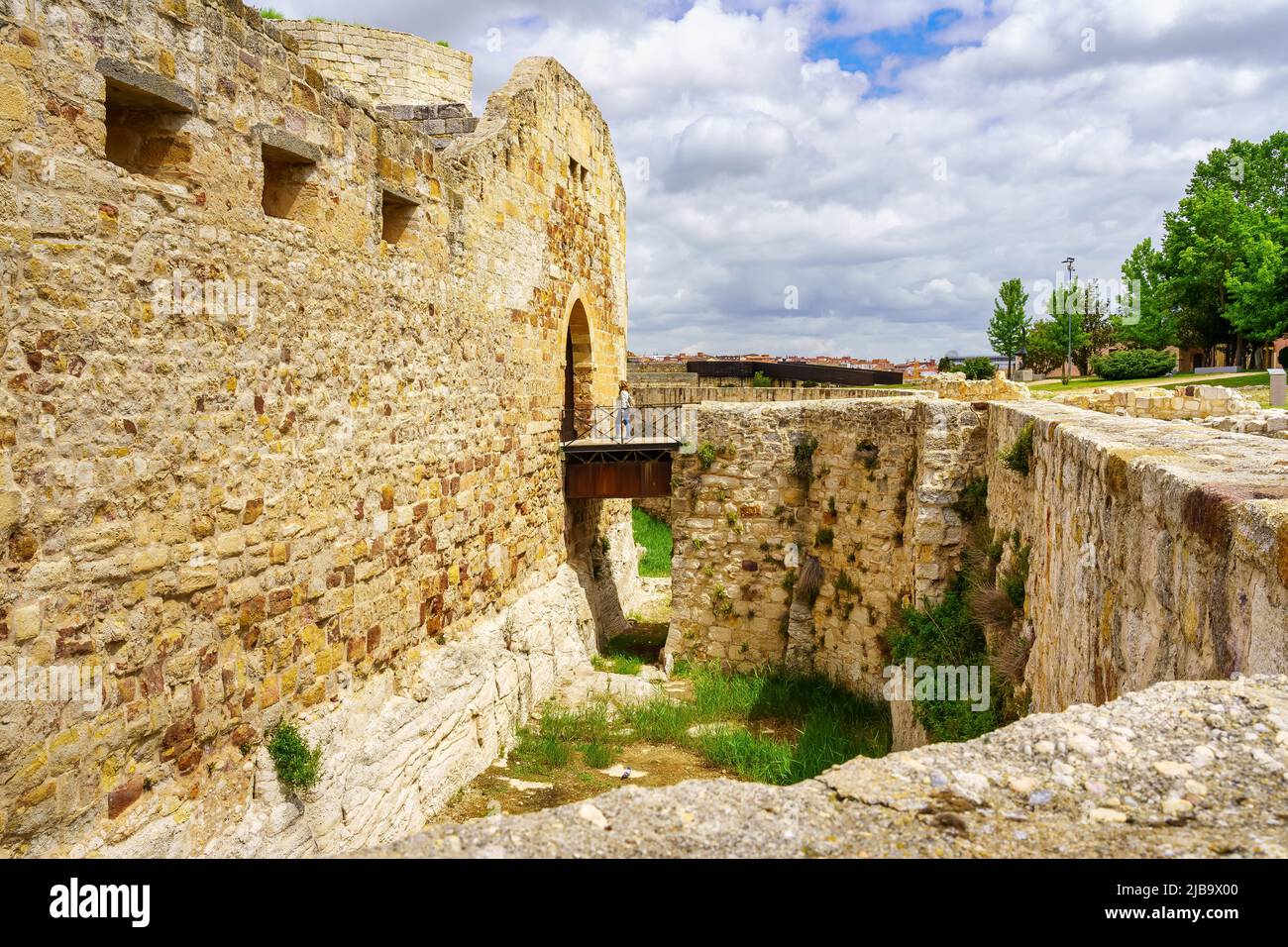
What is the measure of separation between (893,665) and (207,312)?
683 cm

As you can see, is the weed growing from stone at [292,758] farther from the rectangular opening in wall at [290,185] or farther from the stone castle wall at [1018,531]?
the stone castle wall at [1018,531]

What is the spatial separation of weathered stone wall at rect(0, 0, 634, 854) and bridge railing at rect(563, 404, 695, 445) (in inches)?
144

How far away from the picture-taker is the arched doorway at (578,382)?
44.8 ft

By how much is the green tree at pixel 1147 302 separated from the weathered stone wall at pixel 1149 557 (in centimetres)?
3168

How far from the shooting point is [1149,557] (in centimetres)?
334

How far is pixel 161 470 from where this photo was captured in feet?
16.0

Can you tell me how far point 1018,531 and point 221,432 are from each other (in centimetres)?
535

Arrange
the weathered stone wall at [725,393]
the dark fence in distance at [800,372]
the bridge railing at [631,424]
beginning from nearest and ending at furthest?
the bridge railing at [631,424]
the weathered stone wall at [725,393]
the dark fence in distance at [800,372]

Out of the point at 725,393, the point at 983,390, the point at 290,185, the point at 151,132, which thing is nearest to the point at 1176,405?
the point at 983,390

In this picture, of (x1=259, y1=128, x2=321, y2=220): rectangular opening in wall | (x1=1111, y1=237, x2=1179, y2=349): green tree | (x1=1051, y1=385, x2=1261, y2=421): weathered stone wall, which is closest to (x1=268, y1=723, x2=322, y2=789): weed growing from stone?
(x1=259, y1=128, x2=321, y2=220): rectangular opening in wall

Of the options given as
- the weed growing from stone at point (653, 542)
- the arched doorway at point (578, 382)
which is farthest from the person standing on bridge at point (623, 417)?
the weed growing from stone at point (653, 542)
